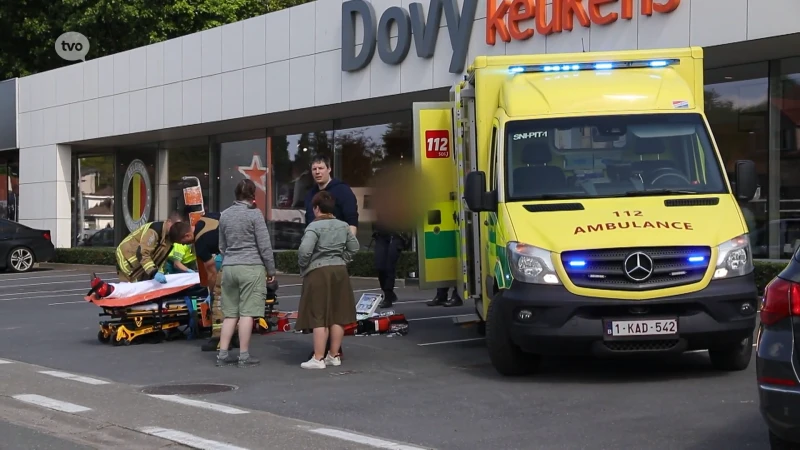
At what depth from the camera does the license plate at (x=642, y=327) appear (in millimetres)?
8398

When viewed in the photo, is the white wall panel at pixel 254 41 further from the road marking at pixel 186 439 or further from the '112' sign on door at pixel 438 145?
the road marking at pixel 186 439

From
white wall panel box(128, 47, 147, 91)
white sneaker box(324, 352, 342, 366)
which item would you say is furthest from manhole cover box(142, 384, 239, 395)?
white wall panel box(128, 47, 147, 91)

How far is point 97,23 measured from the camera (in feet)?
135

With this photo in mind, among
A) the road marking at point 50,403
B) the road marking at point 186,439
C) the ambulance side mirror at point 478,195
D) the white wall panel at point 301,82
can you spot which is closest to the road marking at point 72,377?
the road marking at point 50,403

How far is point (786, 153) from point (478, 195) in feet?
29.0

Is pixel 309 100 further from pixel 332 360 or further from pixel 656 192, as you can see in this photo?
pixel 656 192

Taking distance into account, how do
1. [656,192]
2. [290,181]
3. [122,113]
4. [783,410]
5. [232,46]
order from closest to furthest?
[783,410]
[656,192]
[232,46]
[290,181]
[122,113]

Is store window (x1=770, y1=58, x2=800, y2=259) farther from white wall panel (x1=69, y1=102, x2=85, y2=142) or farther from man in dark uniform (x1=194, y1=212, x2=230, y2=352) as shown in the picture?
white wall panel (x1=69, y1=102, x2=85, y2=142)

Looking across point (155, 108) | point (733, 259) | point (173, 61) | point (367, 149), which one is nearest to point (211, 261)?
point (733, 259)

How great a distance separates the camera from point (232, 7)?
42219mm

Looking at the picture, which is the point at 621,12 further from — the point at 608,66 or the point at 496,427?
the point at 496,427

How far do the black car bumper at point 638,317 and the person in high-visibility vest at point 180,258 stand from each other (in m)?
5.16

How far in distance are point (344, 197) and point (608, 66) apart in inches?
116

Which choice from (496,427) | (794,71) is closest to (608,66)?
(496,427)
